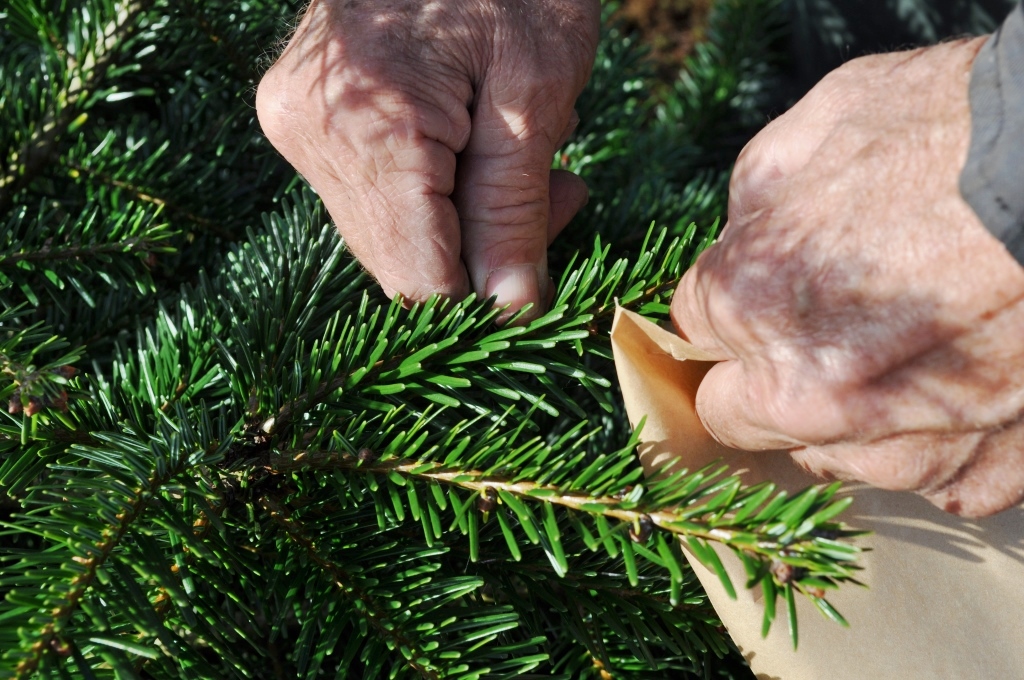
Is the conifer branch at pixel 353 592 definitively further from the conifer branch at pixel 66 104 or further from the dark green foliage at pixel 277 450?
the conifer branch at pixel 66 104

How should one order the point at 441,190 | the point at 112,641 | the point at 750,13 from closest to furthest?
the point at 112,641 → the point at 441,190 → the point at 750,13

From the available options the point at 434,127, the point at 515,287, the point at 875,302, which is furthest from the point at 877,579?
the point at 434,127

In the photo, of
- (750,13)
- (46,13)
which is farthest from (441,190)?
(750,13)

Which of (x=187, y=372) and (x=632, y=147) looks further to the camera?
(x=632, y=147)

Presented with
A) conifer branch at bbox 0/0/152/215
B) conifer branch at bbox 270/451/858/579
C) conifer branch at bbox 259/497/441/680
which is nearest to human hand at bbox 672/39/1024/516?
conifer branch at bbox 270/451/858/579

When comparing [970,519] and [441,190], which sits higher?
[441,190]

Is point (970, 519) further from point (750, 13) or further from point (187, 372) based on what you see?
point (750, 13)

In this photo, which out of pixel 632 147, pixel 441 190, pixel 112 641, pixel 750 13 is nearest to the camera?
pixel 112 641

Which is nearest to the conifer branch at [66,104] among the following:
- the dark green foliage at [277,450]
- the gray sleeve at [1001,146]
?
the dark green foliage at [277,450]
